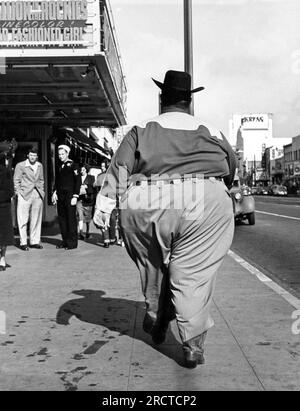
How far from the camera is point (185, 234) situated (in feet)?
12.3

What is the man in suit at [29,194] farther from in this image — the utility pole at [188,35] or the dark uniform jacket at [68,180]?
the utility pole at [188,35]

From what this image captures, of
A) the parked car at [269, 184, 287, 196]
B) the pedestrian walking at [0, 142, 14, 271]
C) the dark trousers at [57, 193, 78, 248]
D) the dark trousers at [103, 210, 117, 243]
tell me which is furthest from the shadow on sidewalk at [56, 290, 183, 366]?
the parked car at [269, 184, 287, 196]

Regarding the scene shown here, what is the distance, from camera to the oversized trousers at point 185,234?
369cm


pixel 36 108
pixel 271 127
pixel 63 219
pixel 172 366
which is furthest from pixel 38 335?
pixel 271 127

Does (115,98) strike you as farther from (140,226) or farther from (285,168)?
(285,168)

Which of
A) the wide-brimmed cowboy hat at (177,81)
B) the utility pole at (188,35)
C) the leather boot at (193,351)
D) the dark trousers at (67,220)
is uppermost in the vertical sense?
the utility pole at (188,35)

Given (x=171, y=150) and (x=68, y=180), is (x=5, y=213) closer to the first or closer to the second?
(x=68, y=180)

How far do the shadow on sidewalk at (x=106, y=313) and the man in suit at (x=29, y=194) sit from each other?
420 centimetres

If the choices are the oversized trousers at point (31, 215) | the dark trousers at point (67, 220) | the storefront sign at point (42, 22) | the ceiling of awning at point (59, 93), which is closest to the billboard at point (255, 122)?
the ceiling of awning at point (59, 93)

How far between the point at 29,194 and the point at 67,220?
0.81m

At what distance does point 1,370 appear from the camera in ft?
12.3

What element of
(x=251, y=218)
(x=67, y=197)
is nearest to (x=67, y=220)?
(x=67, y=197)

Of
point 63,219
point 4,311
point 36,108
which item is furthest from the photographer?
point 36,108
